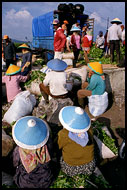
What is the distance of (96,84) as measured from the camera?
12.9 ft

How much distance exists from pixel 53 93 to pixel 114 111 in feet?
6.54

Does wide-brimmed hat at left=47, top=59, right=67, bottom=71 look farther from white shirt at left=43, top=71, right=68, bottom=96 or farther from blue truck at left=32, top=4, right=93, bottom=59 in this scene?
blue truck at left=32, top=4, right=93, bottom=59

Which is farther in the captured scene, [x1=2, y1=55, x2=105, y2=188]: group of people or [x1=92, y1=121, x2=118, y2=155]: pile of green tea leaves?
[x1=92, y1=121, x2=118, y2=155]: pile of green tea leaves

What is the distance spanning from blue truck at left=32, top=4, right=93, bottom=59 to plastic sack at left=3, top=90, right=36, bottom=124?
5.61 meters

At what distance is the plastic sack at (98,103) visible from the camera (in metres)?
4.09

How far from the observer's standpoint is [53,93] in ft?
12.4

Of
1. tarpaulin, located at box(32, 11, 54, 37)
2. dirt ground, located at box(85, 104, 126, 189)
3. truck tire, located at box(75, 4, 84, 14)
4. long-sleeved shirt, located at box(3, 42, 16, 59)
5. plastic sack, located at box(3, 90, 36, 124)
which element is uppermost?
truck tire, located at box(75, 4, 84, 14)

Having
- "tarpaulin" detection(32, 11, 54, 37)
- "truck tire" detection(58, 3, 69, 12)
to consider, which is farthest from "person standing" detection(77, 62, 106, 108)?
"truck tire" detection(58, 3, 69, 12)

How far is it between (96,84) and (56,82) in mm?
1056

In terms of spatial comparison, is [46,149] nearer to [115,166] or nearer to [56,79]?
[115,166]

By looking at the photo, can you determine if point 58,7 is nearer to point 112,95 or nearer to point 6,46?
point 6,46

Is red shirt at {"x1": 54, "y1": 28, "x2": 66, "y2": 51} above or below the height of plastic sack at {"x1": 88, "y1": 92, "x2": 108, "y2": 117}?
above

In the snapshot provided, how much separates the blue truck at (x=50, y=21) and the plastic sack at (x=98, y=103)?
564 centimetres

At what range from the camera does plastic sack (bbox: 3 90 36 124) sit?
143 inches
